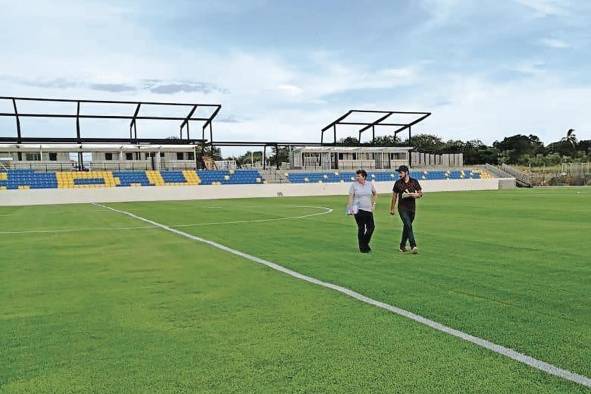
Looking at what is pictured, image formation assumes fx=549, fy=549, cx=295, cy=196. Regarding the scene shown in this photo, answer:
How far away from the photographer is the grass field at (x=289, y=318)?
4.74m

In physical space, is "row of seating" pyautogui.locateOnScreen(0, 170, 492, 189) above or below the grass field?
above

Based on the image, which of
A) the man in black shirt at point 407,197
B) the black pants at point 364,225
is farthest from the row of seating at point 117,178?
the man in black shirt at point 407,197

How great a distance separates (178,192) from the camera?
48531 mm

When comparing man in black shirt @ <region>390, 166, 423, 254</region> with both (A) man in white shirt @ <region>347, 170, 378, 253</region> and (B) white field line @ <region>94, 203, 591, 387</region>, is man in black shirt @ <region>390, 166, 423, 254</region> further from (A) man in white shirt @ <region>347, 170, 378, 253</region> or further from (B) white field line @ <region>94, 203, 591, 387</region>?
(B) white field line @ <region>94, 203, 591, 387</region>

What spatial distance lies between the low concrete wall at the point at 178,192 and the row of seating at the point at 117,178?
2663mm

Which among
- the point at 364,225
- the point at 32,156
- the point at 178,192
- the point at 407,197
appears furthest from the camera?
the point at 32,156

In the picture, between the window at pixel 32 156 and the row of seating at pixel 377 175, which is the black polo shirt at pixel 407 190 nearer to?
the row of seating at pixel 377 175

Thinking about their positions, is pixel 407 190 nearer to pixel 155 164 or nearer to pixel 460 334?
pixel 460 334

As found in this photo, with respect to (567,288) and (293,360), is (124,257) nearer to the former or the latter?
(293,360)

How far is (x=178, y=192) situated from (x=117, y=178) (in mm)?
7888

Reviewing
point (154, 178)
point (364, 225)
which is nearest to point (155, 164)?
point (154, 178)

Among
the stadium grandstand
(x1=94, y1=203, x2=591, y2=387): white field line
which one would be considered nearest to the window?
the stadium grandstand

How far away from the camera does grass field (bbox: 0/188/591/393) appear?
15.5 ft

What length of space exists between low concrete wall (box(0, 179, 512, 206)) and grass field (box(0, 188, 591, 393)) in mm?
33942
